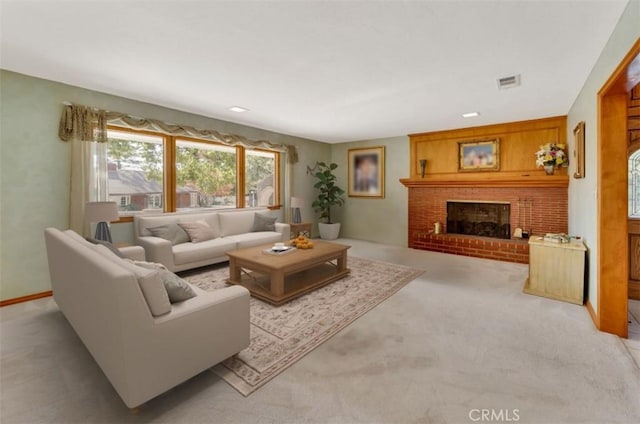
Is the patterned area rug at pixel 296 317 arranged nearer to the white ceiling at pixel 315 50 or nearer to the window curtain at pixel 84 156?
the window curtain at pixel 84 156

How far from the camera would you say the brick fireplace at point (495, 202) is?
15.5 feet

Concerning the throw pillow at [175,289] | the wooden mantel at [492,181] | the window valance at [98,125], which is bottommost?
the throw pillow at [175,289]

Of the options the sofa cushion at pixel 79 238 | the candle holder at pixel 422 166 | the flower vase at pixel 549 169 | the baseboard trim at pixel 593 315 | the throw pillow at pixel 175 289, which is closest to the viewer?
the throw pillow at pixel 175 289

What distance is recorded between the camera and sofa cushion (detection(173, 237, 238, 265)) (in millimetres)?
3842

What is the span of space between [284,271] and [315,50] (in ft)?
7.02

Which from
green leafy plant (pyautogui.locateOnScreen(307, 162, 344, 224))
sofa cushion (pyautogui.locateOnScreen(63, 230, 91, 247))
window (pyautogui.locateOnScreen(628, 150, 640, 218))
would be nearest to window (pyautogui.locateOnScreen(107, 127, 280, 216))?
green leafy plant (pyautogui.locateOnScreen(307, 162, 344, 224))

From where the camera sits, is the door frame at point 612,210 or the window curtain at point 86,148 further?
the window curtain at point 86,148

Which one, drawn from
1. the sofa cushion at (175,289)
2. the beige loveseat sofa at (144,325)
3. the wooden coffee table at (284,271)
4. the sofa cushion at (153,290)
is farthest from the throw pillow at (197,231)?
the sofa cushion at (153,290)

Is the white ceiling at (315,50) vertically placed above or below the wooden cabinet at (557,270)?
above

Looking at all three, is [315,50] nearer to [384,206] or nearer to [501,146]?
[501,146]

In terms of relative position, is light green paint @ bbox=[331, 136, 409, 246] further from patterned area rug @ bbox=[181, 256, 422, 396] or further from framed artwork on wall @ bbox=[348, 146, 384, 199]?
patterned area rug @ bbox=[181, 256, 422, 396]

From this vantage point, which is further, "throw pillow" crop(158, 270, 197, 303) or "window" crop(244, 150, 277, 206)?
"window" crop(244, 150, 277, 206)

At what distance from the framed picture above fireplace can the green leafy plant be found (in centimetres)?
268

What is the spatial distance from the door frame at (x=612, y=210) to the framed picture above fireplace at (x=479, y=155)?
113 inches
